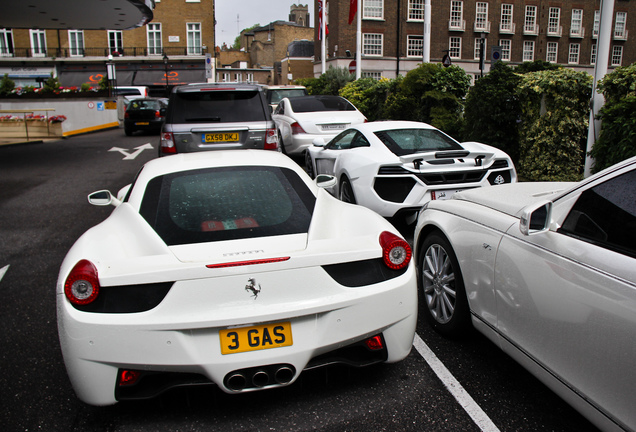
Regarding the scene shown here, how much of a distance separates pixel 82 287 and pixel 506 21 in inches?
2226

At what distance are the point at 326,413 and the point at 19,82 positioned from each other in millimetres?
56449

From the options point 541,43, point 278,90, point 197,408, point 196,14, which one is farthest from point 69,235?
point 541,43

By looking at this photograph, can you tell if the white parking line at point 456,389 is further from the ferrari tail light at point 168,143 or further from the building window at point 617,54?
the building window at point 617,54

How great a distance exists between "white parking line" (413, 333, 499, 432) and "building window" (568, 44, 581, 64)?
59.1 m

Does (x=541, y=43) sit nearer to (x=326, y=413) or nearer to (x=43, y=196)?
(x=43, y=196)

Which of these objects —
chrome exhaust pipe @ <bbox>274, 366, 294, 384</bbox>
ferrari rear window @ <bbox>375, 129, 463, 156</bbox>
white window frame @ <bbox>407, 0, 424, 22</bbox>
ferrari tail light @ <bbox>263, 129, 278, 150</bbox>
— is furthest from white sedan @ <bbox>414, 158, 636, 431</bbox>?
white window frame @ <bbox>407, 0, 424, 22</bbox>

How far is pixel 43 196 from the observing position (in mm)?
9656

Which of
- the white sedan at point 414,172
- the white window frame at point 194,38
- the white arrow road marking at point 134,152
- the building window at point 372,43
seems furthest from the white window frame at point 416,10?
the white sedan at point 414,172

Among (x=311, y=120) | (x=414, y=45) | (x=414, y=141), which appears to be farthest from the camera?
(x=414, y=45)

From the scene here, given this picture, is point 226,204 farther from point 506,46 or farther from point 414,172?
point 506,46

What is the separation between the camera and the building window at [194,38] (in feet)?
164

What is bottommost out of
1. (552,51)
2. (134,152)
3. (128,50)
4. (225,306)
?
(134,152)

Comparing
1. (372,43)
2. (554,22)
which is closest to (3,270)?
(372,43)

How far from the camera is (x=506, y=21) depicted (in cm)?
5200
